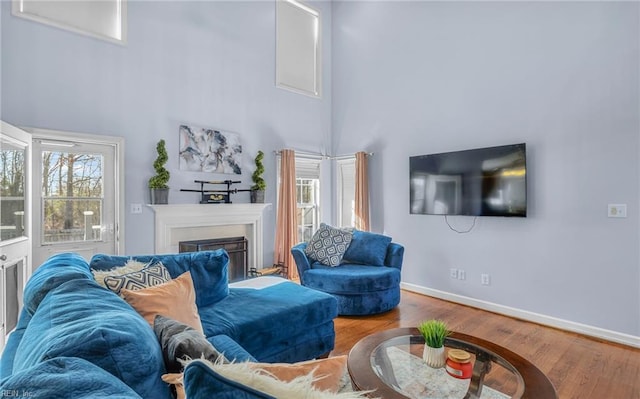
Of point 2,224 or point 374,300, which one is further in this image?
point 374,300

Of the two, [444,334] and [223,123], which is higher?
[223,123]

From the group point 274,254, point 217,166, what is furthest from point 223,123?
point 274,254

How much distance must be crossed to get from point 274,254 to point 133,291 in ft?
11.0

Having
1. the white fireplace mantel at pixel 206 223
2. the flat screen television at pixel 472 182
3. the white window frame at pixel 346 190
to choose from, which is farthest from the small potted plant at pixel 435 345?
the white window frame at pixel 346 190

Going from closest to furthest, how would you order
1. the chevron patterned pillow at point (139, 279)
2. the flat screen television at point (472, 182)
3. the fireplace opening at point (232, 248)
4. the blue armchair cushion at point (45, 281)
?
the blue armchair cushion at point (45, 281) < the chevron patterned pillow at point (139, 279) < the flat screen television at point (472, 182) < the fireplace opening at point (232, 248)

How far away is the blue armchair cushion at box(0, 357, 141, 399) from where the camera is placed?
0.58 meters

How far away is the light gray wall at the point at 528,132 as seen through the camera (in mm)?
2953

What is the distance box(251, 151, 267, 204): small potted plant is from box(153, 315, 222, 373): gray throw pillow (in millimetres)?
3638

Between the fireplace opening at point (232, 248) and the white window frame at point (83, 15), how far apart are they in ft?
8.15

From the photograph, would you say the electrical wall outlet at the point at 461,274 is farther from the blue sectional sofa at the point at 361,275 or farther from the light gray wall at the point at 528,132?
the blue sectional sofa at the point at 361,275

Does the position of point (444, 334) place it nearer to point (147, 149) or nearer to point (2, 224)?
point (2, 224)

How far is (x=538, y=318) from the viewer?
11.1 ft

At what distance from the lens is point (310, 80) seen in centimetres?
564

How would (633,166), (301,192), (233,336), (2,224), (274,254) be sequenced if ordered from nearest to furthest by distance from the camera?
(233,336), (2,224), (633,166), (274,254), (301,192)
